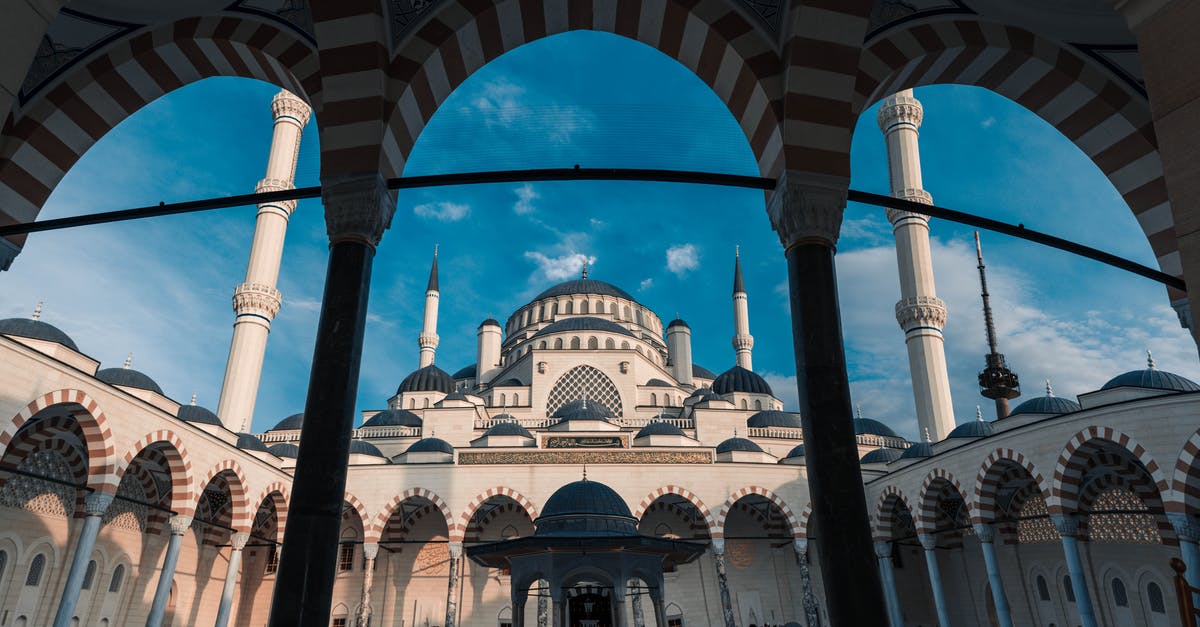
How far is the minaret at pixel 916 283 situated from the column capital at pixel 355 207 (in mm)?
19618

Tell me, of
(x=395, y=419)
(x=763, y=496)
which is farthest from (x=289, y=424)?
(x=763, y=496)

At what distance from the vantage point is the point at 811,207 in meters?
4.48

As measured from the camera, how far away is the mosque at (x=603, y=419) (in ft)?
14.6

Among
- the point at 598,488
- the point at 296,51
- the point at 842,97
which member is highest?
the point at 296,51

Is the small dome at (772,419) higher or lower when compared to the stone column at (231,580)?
higher

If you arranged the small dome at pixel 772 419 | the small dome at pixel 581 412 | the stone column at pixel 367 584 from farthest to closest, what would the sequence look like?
the small dome at pixel 772 419
the small dome at pixel 581 412
the stone column at pixel 367 584

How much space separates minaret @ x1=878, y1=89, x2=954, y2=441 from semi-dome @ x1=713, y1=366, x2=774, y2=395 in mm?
7379

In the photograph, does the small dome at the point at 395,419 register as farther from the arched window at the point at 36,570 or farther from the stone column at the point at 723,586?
the arched window at the point at 36,570

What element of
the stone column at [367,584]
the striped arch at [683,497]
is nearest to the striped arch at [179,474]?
the stone column at [367,584]

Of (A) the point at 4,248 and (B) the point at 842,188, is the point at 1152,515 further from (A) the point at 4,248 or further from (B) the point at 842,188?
(A) the point at 4,248

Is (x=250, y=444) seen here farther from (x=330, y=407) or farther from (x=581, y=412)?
(x=330, y=407)

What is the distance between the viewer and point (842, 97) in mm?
4645

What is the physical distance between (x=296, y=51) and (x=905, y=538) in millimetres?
20843

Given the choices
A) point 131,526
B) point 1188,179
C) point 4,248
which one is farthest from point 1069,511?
point 131,526
